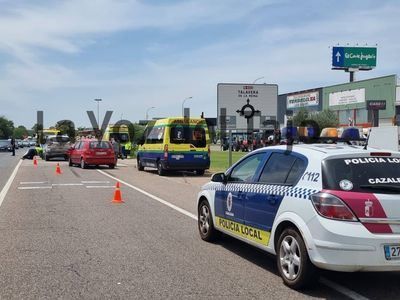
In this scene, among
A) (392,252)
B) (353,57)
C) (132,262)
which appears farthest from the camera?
(353,57)

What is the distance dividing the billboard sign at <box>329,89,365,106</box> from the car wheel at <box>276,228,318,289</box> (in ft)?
232

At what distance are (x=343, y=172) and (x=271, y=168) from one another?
1.24 meters

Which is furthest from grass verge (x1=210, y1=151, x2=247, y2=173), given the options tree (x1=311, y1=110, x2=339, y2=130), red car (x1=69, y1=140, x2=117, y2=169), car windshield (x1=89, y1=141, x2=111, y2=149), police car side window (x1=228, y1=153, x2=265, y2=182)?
tree (x1=311, y1=110, x2=339, y2=130)

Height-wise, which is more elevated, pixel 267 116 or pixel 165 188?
pixel 267 116

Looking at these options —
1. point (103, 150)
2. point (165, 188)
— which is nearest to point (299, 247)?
point (165, 188)

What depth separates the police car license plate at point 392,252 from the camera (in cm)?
549

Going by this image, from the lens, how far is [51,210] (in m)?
12.1

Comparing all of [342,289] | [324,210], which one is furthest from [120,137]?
[324,210]

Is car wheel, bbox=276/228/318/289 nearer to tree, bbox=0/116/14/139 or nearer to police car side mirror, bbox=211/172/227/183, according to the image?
police car side mirror, bbox=211/172/227/183

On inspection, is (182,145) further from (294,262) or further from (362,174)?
(362,174)

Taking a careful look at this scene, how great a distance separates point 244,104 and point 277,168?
14.7 meters

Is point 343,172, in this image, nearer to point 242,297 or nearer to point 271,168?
point 271,168

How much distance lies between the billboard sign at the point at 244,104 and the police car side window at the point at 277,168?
1419cm

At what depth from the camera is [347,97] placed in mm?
77688
